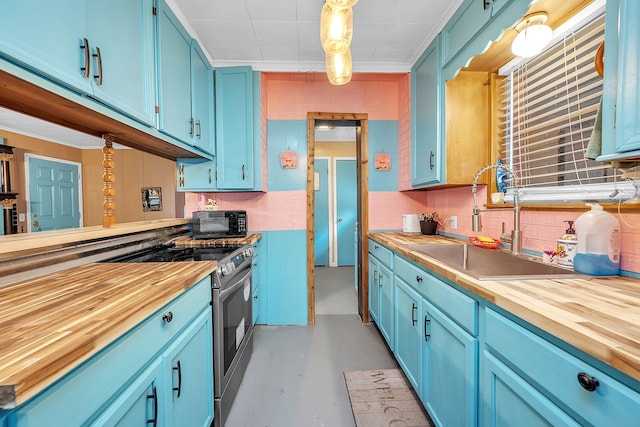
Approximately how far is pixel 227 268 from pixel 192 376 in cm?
52

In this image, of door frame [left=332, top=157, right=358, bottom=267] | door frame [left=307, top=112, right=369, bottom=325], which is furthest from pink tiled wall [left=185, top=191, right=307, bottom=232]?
door frame [left=332, top=157, right=358, bottom=267]

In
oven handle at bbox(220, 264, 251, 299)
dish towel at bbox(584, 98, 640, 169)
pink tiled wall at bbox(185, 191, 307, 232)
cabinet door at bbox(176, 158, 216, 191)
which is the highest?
cabinet door at bbox(176, 158, 216, 191)

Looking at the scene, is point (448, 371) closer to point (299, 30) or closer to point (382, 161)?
point (382, 161)

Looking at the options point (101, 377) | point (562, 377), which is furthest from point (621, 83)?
point (101, 377)

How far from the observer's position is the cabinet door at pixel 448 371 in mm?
967

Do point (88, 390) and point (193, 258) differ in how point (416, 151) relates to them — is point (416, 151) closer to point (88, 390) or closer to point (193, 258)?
point (193, 258)

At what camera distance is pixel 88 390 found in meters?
0.58

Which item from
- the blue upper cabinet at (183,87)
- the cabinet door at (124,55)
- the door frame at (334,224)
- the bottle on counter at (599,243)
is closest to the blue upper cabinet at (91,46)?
the cabinet door at (124,55)

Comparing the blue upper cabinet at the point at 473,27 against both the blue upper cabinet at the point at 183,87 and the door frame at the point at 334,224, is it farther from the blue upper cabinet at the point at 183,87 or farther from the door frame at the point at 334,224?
the door frame at the point at 334,224

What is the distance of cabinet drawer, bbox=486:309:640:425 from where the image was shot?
0.50m

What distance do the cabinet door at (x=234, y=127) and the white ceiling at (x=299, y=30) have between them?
7.4 inches

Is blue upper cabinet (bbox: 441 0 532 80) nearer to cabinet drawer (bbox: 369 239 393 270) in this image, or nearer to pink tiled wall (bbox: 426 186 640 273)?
pink tiled wall (bbox: 426 186 640 273)

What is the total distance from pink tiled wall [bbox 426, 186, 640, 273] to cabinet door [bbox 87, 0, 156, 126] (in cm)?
213

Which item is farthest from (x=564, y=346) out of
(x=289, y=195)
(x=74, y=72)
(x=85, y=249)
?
(x=289, y=195)
